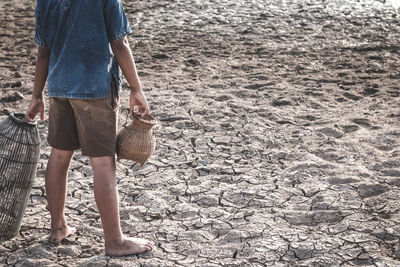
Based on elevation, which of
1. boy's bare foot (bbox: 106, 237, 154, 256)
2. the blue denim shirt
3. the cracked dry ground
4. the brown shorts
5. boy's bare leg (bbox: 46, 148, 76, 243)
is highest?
the blue denim shirt

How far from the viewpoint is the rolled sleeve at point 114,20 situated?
2.76 meters

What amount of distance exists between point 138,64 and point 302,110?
228 cm

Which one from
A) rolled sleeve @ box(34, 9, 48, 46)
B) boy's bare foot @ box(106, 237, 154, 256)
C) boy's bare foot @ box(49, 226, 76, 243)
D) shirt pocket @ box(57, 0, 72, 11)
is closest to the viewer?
shirt pocket @ box(57, 0, 72, 11)

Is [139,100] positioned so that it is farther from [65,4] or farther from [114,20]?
[65,4]

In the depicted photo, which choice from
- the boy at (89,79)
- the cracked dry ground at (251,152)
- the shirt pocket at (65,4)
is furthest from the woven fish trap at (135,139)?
the shirt pocket at (65,4)

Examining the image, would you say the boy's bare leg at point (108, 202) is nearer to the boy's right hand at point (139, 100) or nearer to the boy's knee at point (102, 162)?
the boy's knee at point (102, 162)

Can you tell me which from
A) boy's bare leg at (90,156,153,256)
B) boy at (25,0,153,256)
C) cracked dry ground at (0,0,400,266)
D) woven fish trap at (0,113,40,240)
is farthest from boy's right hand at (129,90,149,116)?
cracked dry ground at (0,0,400,266)

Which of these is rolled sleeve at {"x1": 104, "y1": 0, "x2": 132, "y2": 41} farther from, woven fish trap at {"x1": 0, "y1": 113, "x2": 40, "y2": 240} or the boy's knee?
woven fish trap at {"x1": 0, "y1": 113, "x2": 40, "y2": 240}

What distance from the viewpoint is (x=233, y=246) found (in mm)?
3254

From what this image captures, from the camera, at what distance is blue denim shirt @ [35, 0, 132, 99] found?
2756mm

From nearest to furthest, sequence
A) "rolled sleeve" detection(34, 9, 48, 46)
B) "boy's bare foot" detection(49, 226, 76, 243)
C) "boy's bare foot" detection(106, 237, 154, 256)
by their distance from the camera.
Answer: "rolled sleeve" detection(34, 9, 48, 46), "boy's bare foot" detection(106, 237, 154, 256), "boy's bare foot" detection(49, 226, 76, 243)

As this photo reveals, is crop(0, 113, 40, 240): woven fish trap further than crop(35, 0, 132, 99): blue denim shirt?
Yes

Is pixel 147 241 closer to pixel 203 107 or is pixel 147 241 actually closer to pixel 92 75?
pixel 92 75

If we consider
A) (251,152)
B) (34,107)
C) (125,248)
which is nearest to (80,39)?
(34,107)
